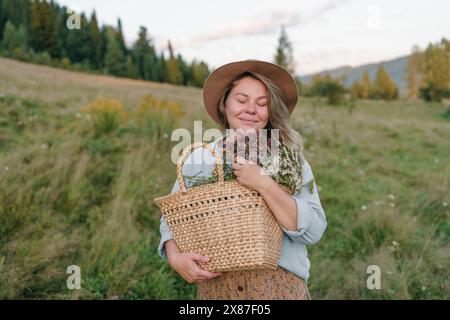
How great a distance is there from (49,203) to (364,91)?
38068 millimetres

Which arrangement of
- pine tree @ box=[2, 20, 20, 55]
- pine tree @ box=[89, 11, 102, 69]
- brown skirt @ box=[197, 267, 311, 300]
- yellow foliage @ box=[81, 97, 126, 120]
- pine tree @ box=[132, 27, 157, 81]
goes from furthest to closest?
pine tree @ box=[132, 27, 157, 81], pine tree @ box=[89, 11, 102, 69], pine tree @ box=[2, 20, 20, 55], yellow foliage @ box=[81, 97, 126, 120], brown skirt @ box=[197, 267, 311, 300]

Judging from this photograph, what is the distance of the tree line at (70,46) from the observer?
27.7 meters

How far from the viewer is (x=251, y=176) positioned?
1.45 m

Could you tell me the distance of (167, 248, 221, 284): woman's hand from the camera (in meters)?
1.53

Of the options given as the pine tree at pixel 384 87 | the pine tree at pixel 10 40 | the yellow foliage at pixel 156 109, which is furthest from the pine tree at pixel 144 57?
the yellow foliage at pixel 156 109

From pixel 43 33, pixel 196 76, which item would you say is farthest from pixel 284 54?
pixel 43 33

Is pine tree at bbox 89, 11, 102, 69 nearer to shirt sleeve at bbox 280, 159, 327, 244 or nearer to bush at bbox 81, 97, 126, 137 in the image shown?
bush at bbox 81, 97, 126, 137

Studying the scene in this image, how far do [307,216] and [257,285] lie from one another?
341 mm

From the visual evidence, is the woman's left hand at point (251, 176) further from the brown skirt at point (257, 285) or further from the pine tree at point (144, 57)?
the pine tree at point (144, 57)

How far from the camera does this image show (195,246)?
1.55 meters

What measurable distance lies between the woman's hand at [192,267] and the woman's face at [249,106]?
551mm

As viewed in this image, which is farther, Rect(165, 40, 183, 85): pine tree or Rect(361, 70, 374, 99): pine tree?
Rect(361, 70, 374, 99): pine tree

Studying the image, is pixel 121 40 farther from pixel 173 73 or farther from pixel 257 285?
pixel 257 285

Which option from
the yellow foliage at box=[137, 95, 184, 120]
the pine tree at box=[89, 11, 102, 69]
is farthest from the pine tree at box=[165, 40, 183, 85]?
the yellow foliage at box=[137, 95, 184, 120]
